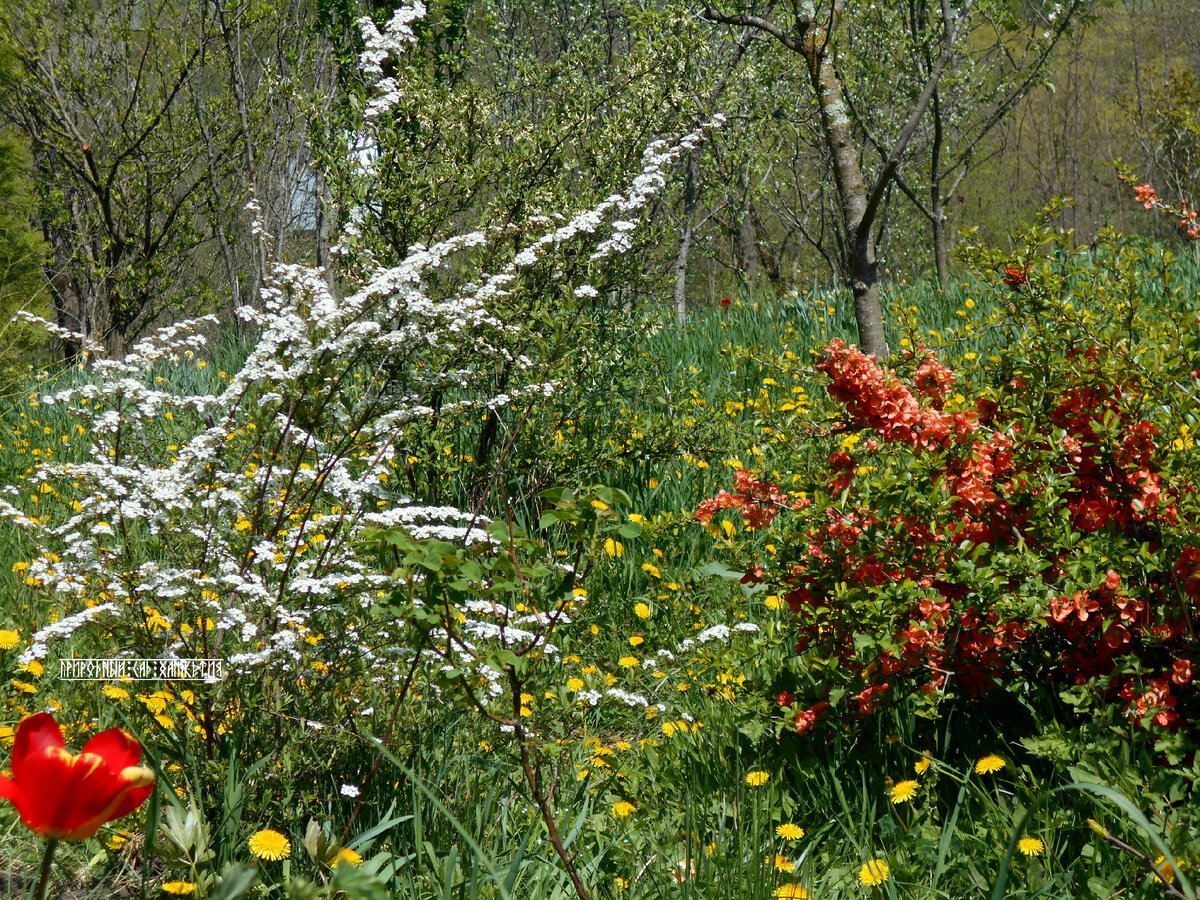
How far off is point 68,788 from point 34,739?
78mm

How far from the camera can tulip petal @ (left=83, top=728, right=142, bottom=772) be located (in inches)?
34.5

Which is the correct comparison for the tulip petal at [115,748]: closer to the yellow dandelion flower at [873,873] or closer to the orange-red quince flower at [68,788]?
the orange-red quince flower at [68,788]

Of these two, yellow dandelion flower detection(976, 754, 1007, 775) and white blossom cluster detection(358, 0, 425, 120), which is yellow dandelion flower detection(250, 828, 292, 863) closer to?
yellow dandelion flower detection(976, 754, 1007, 775)

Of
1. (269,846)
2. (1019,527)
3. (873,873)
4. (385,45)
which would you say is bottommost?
(873,873)

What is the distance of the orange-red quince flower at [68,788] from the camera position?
2.74ft

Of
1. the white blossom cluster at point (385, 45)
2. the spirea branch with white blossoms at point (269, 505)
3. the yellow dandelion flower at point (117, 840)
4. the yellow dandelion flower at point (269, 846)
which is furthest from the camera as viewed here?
the white blossom cluster at point (385, 45)

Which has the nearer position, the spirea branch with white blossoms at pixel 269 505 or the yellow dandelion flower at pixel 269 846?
the yellow dandelion flower at pixel 269 846

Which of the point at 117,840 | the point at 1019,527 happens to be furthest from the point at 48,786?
the point at 1019,527

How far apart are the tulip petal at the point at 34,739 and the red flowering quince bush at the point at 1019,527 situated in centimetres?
145

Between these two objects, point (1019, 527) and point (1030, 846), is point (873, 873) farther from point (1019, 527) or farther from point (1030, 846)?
point (1019, 527)

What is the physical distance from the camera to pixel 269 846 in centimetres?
166

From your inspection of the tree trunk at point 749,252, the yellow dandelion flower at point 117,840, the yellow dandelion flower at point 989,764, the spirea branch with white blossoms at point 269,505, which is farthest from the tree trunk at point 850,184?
the tree trunk at point 749,252

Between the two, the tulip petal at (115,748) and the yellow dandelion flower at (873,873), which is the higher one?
the tulip petal at (115,748)

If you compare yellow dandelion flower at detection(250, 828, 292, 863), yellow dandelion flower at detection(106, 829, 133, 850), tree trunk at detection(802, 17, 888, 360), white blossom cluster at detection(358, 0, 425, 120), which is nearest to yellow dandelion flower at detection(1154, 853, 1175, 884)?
yellow dandelion flower at detection(250, 828, 292, 863)
